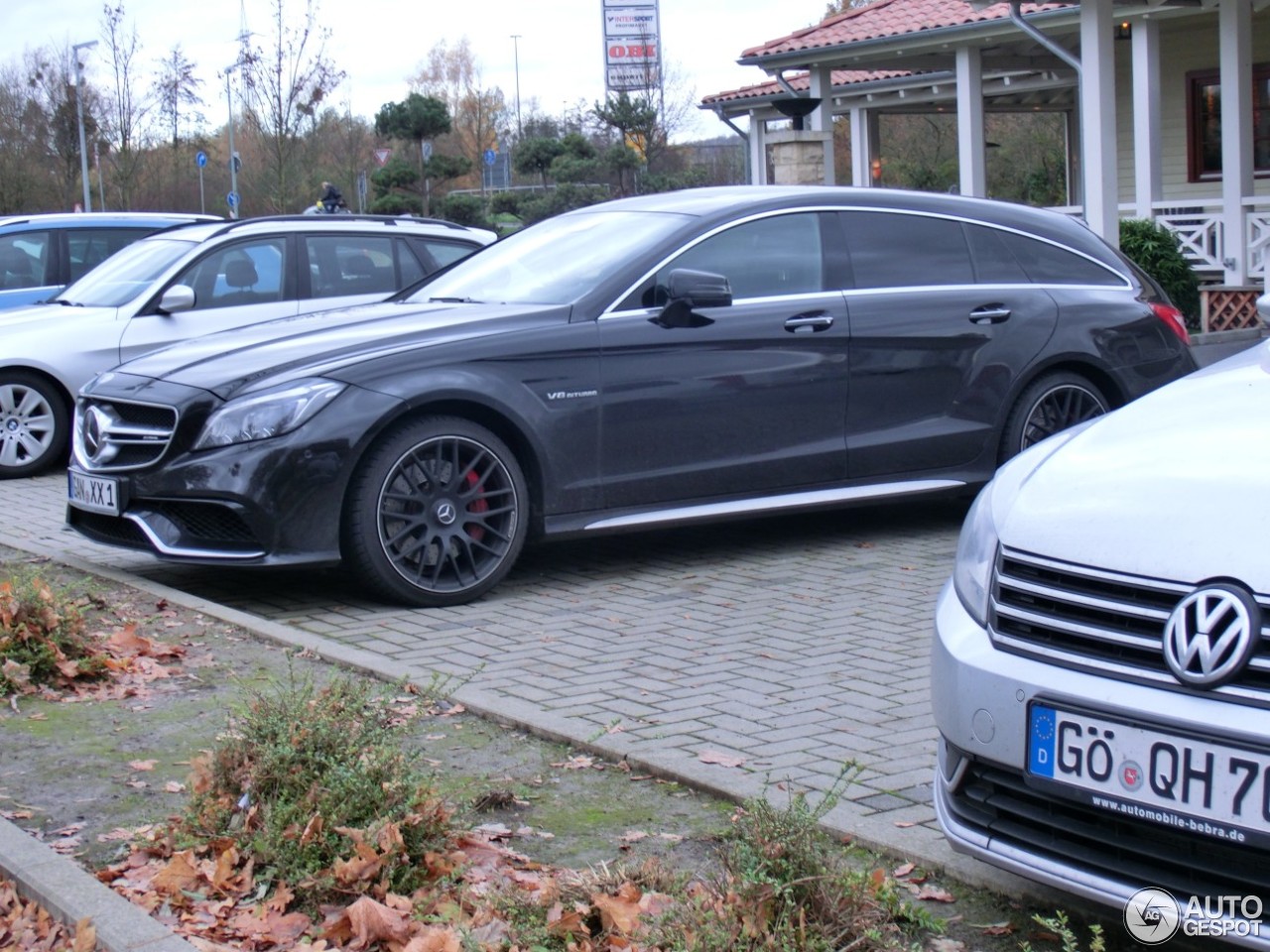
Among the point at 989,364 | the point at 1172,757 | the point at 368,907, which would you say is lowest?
the point at 368,907

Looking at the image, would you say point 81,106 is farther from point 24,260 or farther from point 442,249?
point 442,249

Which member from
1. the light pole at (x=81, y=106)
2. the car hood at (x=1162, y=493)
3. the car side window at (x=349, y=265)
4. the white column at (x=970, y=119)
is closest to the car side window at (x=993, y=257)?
the car hood at (x=1162, y=493)

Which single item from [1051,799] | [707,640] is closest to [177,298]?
[707,640]

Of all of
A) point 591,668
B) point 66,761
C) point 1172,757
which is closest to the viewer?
point 1172,757

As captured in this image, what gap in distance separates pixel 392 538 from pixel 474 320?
1.03 metres

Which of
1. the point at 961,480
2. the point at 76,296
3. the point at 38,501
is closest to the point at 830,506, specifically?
the point at 961,480

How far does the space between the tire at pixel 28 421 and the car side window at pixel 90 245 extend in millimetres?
2498

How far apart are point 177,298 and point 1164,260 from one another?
10200 mm

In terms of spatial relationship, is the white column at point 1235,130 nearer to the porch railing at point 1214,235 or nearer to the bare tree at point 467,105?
the porch railing at point 1214,235

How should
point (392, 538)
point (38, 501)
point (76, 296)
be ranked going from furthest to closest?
point (76, 296) < point (38, 501) < point (392, 538)

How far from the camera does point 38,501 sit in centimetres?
970

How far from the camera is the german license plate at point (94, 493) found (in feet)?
21.4

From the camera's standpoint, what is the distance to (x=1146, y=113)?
56.2 ft

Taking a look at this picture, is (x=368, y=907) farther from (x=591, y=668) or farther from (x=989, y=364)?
(x=989, y=364)
